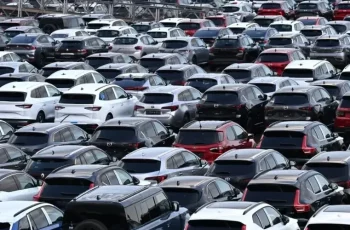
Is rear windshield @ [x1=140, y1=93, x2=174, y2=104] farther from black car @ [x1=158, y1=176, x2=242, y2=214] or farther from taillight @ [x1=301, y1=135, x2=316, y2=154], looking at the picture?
black car @ [x1=158, y1=176, x2=242, y2=214]

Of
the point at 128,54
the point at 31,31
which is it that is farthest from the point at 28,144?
the point at 31,31

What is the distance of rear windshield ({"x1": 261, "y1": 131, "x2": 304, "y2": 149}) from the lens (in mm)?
26359

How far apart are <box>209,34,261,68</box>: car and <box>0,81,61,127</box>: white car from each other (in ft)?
34.3

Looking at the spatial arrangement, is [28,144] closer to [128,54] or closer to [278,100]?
[278,100]

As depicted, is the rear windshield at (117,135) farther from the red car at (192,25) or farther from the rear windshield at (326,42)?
the red car at (192,25)

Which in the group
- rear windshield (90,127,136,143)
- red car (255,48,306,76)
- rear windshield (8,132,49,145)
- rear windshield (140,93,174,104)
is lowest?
red car (255,48,306,76)

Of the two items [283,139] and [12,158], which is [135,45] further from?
[12,158]

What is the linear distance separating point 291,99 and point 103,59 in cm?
1201

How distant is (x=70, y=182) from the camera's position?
2153 cm

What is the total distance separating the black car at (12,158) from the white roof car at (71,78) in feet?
33.1

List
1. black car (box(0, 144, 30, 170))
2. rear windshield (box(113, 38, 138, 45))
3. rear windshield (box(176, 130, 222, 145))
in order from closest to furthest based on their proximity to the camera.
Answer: black car (box(0, 144, 30, 170)), rear windshield (box(176, 130, 222, 145)), rear windshield (box(113, 38, 138, 45))

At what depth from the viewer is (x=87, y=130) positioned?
32125 millimetres

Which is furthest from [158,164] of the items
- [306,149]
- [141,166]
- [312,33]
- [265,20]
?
[265,20]

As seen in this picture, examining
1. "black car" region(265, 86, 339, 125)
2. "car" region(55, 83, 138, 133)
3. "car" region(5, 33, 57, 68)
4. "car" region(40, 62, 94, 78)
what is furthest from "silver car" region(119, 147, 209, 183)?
"car" region(5, 33, 57, 68)
